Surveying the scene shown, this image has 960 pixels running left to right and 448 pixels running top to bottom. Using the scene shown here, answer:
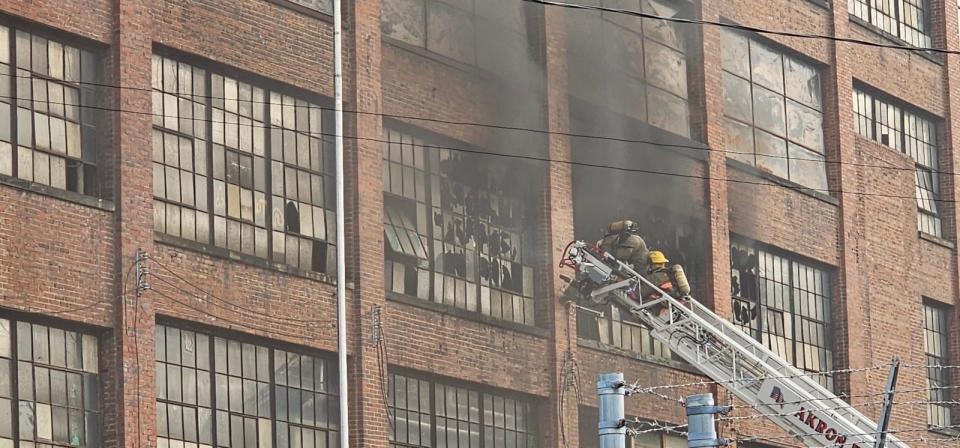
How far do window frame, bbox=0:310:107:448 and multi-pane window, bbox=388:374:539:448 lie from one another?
501cm

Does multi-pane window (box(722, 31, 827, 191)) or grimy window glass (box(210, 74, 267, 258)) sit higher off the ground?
multi-pane window (box(722, 31, 827, 191))

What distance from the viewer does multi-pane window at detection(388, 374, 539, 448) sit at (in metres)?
27.2

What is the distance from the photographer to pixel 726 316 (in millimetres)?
33469

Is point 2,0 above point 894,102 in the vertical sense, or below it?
below

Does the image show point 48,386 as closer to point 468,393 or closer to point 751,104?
point 468,393

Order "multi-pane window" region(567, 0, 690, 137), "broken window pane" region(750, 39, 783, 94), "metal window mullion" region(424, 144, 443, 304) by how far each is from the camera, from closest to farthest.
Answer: "metal window mullion" region(424, 144, 443, 304)
"multi-pane window" region(567, 0, 690, 137)
"broken window pane" region(750, 39, 783, 94)

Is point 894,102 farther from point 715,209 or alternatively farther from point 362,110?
point 362,110

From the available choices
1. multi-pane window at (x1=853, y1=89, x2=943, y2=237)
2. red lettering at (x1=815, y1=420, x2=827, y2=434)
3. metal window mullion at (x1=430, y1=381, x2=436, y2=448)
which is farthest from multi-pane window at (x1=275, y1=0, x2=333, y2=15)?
multi-pane window at (x1=853, y1=89, x2=943, y2=237)

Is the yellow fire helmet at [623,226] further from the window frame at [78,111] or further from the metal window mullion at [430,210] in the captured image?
the window frame at [78,111]

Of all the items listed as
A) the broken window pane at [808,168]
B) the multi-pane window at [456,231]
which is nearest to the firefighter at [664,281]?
the multi-pane window at [456,231]

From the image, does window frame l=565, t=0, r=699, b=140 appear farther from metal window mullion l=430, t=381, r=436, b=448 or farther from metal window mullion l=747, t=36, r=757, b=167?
metal window mullion l=430, t=381, r=436, b=448

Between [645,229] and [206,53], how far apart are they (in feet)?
31.9

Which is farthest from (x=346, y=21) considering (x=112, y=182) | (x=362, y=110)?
(x=112, y=182)

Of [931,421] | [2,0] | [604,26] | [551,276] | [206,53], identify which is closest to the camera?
[2,0]
